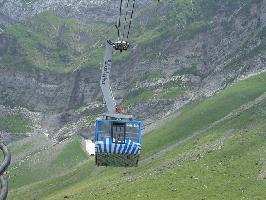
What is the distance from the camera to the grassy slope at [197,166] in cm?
8375

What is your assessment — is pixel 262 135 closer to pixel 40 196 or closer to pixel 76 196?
pixel 76 196

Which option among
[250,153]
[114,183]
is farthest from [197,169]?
[114,183]

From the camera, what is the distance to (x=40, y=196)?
432ft

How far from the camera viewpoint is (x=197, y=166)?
9831cm

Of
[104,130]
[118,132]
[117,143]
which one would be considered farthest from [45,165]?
[117,143]

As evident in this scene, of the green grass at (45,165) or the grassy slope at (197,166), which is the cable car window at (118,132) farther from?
the green grass at (45,165)

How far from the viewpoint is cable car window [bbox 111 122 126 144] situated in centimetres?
2580

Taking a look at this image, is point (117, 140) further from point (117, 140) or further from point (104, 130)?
point (104, 130)

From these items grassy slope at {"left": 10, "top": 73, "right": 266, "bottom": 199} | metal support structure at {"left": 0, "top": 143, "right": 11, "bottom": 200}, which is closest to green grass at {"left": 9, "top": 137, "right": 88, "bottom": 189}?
grassy slope at {"left": 10, "top": 73, "right": 266, "bottom": 199}

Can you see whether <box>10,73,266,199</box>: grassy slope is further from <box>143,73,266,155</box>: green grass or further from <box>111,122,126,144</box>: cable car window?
<box>111,122,126,144</box>: cable car window

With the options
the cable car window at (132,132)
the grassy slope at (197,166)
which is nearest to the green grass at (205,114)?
the grassy slope at (197,166)

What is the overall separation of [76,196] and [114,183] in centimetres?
921

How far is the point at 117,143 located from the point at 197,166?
75041mm

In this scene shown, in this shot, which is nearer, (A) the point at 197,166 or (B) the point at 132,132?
(B) the point at 132,132
